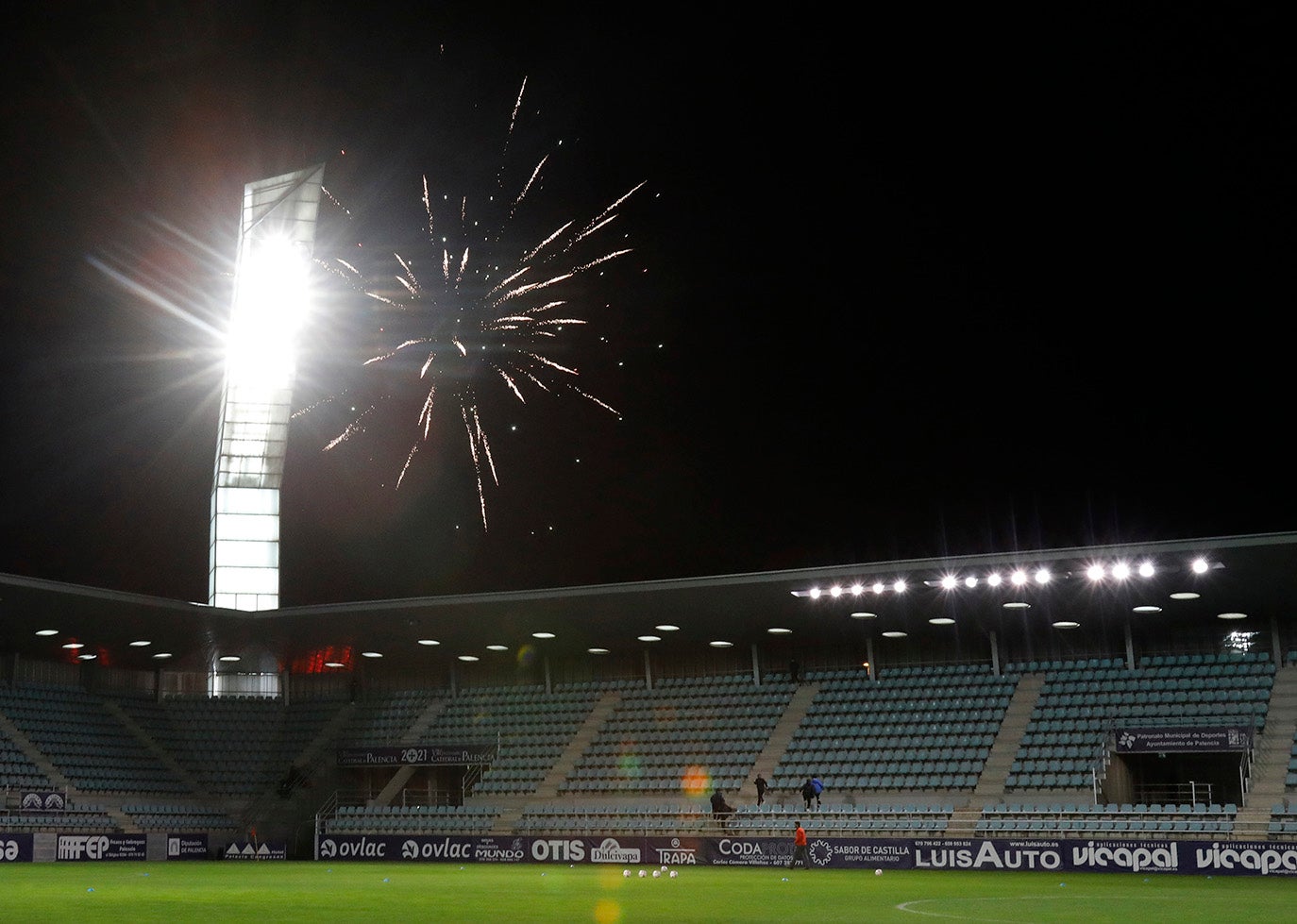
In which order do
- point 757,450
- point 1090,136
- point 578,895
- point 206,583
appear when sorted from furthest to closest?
1. point 206,583
2. point 757,450
3. point 1090,136
4. point 578,895

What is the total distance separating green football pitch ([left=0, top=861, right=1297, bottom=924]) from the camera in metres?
19.8

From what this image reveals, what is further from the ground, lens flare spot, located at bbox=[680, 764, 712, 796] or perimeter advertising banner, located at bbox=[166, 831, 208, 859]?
lens flare spot, located at bbox=[680, 764, 712, 796]

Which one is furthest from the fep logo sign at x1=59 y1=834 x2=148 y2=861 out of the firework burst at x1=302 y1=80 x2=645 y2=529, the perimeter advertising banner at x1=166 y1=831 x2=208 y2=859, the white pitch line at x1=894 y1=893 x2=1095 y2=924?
the white pitch line at x1=894 y1=893 x2=1095 y2=924

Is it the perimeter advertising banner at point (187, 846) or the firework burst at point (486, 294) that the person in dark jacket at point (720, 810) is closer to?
the firework burst at point (486, 294)

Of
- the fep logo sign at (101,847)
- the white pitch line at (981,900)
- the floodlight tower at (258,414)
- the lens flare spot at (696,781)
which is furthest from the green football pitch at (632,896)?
the floodlight tower at (258,414)

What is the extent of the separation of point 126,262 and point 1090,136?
22375 mm

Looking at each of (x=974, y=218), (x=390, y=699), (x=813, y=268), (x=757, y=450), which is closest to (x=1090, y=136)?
(x=974, y=218)

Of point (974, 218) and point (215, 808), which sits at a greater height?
point (974, 218)

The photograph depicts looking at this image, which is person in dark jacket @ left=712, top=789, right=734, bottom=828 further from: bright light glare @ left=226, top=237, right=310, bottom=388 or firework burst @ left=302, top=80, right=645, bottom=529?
bright light glare @ left=226, top=237, right=310, bottom=388

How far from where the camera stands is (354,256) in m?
37.3

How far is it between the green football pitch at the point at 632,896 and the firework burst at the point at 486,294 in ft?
40.7

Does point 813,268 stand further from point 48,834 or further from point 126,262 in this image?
point 48,834

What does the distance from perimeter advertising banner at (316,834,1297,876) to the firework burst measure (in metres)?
12.9

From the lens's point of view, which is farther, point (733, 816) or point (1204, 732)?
point (733, 816)
